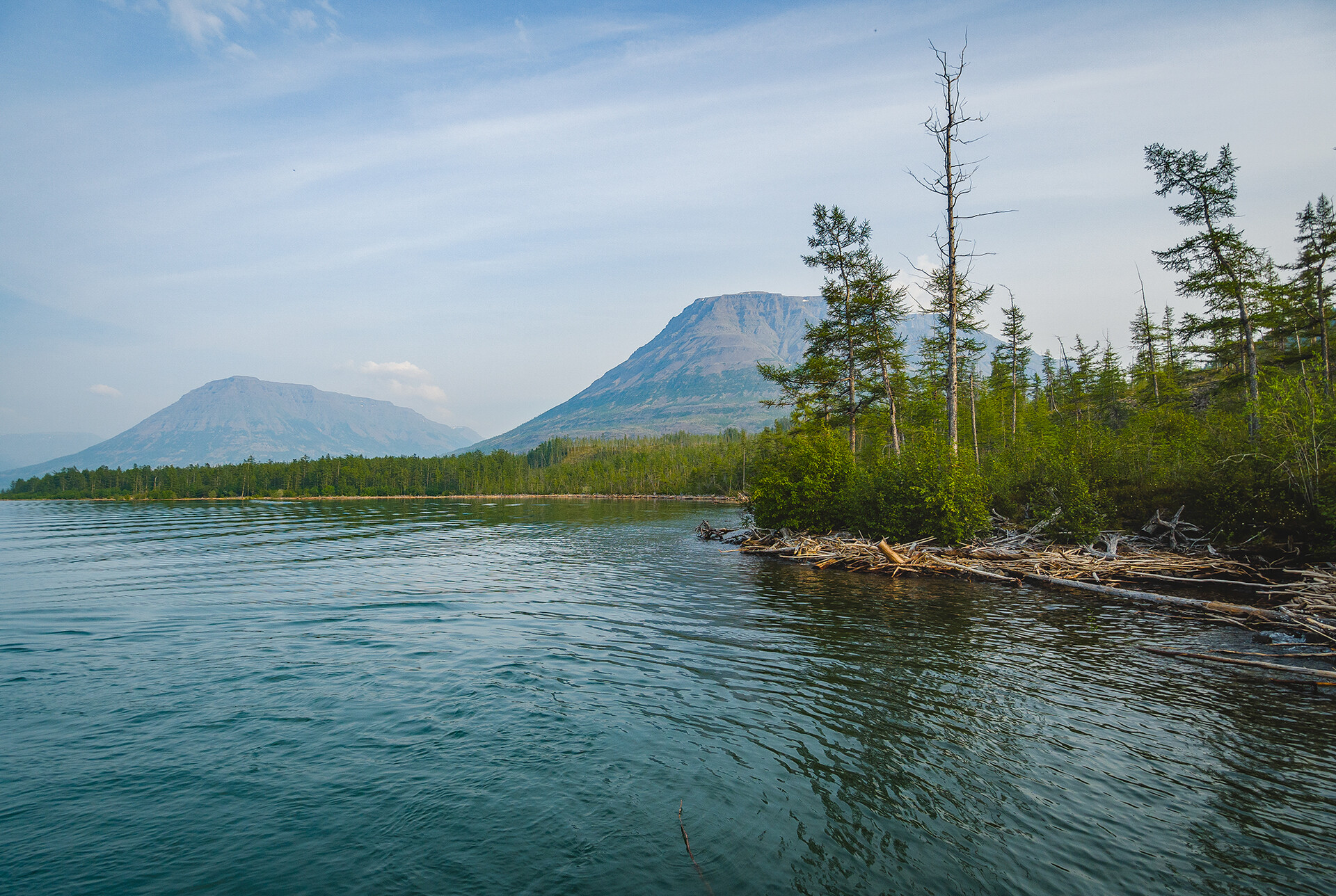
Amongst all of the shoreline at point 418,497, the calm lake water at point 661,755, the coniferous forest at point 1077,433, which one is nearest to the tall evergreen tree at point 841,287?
the coniferous forest at point 1077,433

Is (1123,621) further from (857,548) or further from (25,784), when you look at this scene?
(25,784)

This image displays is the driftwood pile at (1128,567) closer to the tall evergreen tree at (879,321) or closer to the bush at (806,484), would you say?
the bush at (806,484)

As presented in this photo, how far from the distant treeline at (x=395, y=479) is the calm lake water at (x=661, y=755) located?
13013cm

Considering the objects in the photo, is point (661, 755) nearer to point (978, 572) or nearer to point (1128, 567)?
point (978, 572)

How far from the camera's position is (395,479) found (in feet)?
577

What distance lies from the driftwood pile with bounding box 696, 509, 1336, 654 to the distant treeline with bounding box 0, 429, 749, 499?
389 ft

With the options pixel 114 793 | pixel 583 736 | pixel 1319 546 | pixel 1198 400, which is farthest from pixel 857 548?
pixel 1198 400

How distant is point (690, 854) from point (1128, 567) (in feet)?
67.4

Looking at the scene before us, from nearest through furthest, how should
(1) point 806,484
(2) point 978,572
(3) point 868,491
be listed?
(2) point 978,572 < (3) point 868,491 < (1) point 806,484

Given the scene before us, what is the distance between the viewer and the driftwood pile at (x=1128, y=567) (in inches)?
530

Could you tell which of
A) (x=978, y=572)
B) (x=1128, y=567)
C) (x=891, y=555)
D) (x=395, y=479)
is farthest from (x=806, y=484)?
(x=395, y=479)

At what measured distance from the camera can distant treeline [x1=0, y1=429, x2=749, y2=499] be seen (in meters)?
160

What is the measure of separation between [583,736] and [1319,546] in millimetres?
22681

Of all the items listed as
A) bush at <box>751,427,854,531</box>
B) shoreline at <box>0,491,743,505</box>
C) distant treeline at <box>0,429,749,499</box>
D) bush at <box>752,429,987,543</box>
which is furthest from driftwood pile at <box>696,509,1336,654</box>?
distant treeline at <box>0,429,749,499</box>
